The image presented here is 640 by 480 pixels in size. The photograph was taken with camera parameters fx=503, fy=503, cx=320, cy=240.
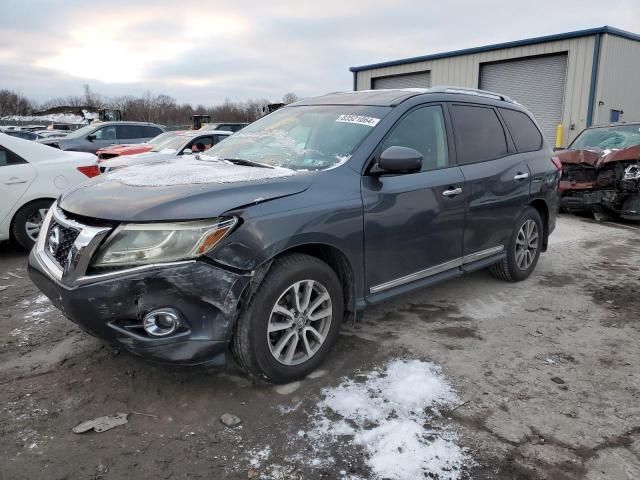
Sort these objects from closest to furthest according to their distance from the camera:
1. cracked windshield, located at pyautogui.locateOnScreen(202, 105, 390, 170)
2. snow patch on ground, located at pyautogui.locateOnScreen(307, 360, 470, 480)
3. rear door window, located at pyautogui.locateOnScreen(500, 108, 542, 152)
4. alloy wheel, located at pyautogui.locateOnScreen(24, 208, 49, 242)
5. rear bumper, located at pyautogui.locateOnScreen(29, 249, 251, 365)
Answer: snow patch on ground, located at pyautogui.locateOnScreen(307, 360, 470, 480) → rear bumper, located at pyautogui.locateOnScreen(29, 249, 251, 365) → cracked windshield, located at pyautogui.locateOnScreen(202, 105, 390, 170) → rear door window, located at pyautogui.locateOnScreen(500, 108, 542, 152) → alloy wheel, located at pyautogui.locateOnScreen(24, 208, 49, 242)

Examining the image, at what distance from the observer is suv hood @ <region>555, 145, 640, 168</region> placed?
27.2 ft

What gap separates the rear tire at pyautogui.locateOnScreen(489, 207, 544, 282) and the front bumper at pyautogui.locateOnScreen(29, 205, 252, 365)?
314cm

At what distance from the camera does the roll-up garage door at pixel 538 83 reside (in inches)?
635

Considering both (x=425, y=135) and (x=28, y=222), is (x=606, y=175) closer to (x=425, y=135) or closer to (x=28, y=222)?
(x=425, y=135)

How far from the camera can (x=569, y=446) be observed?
257 cm

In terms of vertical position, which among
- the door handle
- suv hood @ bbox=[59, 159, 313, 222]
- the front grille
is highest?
suv hood @ bbox=[59, 159, 313, 222]

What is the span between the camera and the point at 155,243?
259cm

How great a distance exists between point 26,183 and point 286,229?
180 inches

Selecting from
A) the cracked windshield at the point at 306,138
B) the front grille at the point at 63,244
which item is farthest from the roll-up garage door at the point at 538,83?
the front grille at the point at 63,244

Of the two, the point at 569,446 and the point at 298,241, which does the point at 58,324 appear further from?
the point at 569,446

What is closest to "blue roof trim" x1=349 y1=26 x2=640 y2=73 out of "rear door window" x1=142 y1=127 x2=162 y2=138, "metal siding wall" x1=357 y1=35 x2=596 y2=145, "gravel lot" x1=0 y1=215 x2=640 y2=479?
"metal siding wall" x1=357 y1=35 x2=596 y2=145

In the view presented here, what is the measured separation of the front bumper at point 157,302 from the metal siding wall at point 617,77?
15.7 metres

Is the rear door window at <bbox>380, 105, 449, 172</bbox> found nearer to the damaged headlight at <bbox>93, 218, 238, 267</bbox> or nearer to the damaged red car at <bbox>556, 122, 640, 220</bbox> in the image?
the damaged headlight at <bbox>93, 218, 238, 267</bbox>

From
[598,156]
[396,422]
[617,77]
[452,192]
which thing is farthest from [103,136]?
[617,77]
